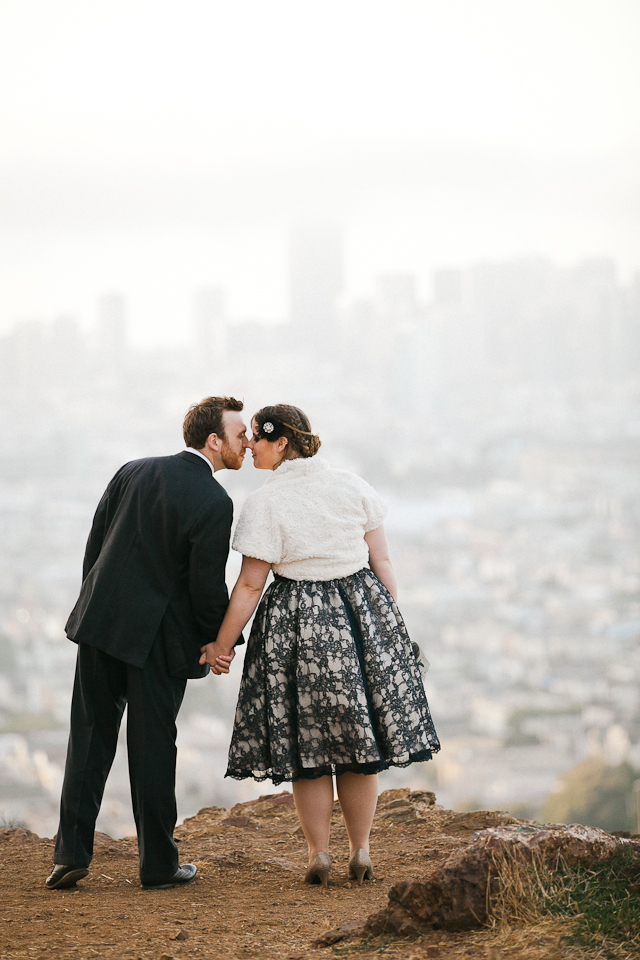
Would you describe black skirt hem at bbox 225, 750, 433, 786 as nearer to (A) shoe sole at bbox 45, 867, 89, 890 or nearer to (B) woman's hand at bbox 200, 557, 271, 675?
(B) woman's hand at bbox 200, 557, 271, 675

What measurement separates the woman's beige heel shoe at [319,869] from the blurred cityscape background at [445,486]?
789 inches

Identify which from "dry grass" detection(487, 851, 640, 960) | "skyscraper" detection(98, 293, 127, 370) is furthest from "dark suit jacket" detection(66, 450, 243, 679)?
"skyscraper" detection(98, 293, 127, 370)

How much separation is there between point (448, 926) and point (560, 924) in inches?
12.1

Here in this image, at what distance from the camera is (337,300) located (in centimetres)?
5606

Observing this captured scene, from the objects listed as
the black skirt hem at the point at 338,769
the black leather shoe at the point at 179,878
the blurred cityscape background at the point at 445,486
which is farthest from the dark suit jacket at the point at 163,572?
the blurred cityscape background at the point at 445,486

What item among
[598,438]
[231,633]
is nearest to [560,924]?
[231,633]

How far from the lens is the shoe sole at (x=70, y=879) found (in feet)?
10.9

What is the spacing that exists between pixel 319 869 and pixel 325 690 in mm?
666

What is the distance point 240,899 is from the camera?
3162 mm

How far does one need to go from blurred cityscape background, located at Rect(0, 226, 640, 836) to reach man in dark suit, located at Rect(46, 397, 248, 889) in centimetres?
1993

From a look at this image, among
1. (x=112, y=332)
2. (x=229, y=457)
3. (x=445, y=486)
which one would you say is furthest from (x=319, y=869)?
(x=112, y=332)

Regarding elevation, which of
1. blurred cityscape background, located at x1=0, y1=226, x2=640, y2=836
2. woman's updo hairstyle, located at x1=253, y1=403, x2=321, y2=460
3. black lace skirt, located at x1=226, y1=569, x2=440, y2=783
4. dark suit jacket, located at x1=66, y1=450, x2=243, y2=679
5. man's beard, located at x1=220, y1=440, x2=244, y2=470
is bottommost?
blurred cityscape background, located at x1=0, y1=226, x2=640, y2=836

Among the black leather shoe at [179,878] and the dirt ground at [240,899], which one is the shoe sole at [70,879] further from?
the black leather shoe at [179,878]

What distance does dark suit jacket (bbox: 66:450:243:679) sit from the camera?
10.9 feet
